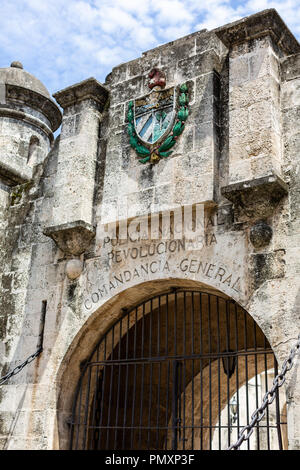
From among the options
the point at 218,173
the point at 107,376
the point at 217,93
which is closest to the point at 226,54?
the point at 217,93

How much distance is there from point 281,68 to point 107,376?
4.76 m

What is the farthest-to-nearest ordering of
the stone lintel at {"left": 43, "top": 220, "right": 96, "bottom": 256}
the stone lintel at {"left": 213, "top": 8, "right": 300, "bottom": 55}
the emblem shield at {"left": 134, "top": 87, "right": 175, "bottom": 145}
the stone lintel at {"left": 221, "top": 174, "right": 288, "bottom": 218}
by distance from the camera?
the stone lintel at {"left": 43, "top": 220, "right": 96, "bottom": 256} < the emblem shield at {"left": 134, "top": 87, "right": 175, "bottom": 145} < the stone lintel at {"left": 213, "top": 8, "right": 300, "bottom": 55} < the stone lintel at {"left": 221, "top": 174, "right": 288, "bottom": 218}

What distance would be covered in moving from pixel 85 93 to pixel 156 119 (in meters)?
1.22

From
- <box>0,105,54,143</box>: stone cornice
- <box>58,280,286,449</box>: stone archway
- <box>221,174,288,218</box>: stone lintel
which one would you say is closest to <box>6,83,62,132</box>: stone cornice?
<box>0,105,54,143</box>: stone cornice

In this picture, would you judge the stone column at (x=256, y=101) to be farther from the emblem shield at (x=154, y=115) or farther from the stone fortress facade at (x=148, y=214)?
the emblem shield at (x=154, y=115)

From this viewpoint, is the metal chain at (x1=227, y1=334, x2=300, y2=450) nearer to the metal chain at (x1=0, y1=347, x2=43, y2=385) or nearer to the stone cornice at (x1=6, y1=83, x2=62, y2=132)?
the metal chain at (x1=0, y1=347, x2=43, y2=385)

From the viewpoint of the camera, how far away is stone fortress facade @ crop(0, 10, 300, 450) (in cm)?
574

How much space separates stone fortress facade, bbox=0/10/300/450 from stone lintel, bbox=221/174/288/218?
0.01 meters

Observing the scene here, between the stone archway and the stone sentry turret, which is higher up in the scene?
the stone sentry turret

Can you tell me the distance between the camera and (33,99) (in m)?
9.32

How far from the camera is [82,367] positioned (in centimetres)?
703

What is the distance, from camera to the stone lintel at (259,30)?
6.15 metres

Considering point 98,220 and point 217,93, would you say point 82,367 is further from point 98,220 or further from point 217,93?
point 217,93

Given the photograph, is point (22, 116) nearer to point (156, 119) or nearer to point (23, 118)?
point (23, 118)
